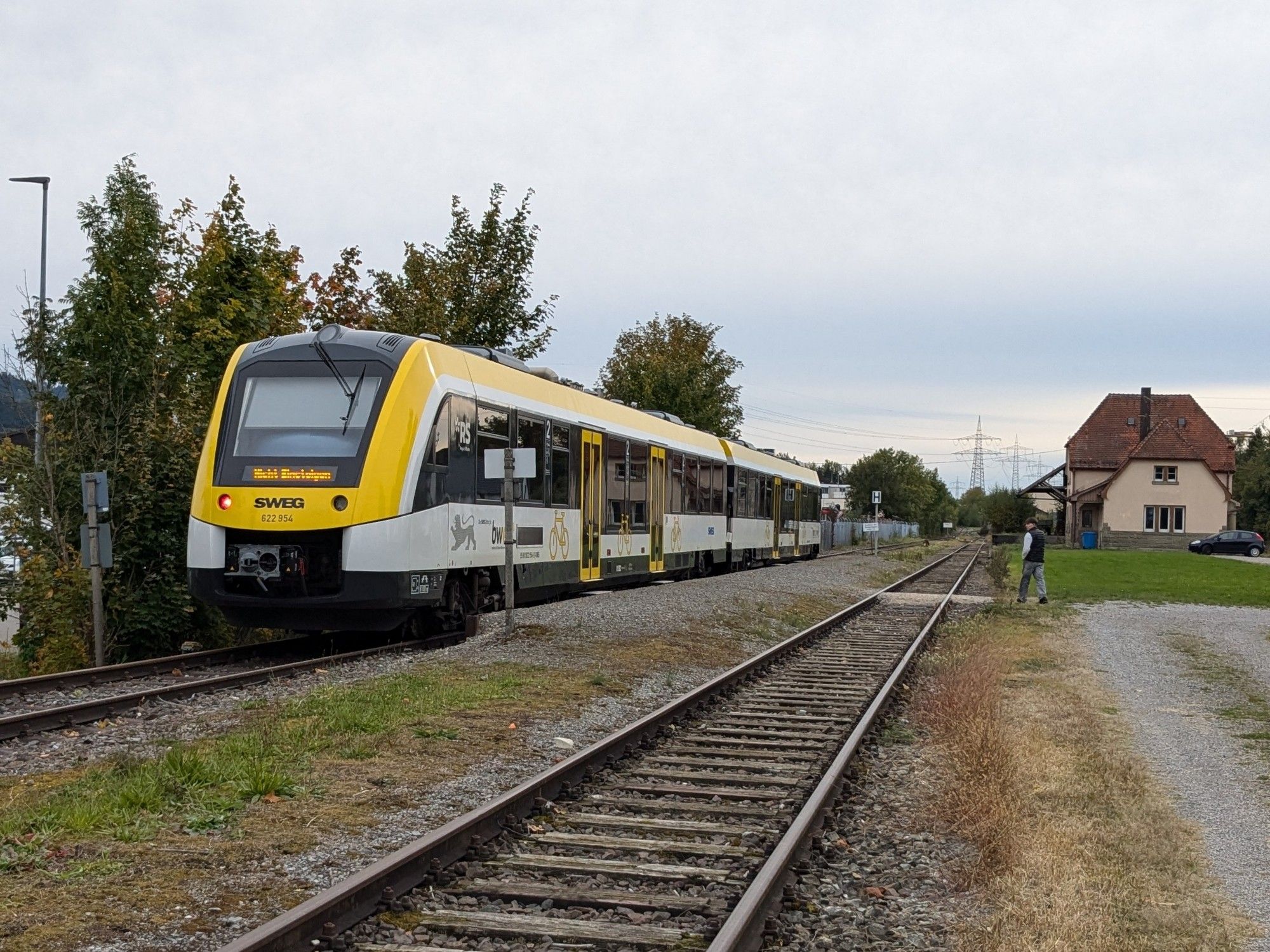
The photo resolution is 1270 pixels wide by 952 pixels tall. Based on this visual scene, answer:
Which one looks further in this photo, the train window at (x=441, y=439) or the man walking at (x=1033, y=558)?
the man walking at (x=1033, y=558)

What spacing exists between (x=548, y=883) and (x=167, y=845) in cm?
190

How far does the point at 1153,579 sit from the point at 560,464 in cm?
2300

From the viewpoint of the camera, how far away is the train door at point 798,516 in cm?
4312

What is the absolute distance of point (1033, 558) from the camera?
80.2 feet

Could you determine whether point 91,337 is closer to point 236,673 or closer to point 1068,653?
point 236,673

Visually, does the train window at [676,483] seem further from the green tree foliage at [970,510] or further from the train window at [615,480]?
the green tree foliage at [970,510]

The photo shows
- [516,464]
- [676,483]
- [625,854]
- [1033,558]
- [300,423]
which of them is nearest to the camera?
[625,854]

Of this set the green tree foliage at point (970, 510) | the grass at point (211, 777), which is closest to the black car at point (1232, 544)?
the grass at point (211, 777)

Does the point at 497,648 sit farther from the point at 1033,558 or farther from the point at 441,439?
the point at 1033,558

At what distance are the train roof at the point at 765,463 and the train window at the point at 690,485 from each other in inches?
149

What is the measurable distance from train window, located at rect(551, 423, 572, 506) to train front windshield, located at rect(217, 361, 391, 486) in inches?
187

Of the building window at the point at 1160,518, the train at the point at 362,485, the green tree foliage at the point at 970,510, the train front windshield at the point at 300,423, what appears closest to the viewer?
the train at the point at 362,485

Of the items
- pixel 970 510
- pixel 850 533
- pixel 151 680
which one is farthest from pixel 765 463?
pixel 970 510

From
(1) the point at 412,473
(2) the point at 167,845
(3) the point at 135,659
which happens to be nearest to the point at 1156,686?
(1) the point at 412,473
